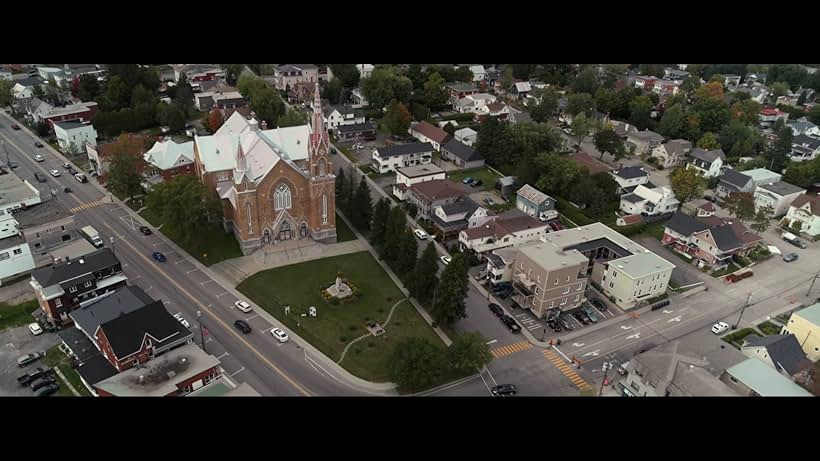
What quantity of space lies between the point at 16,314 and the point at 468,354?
38990 mm

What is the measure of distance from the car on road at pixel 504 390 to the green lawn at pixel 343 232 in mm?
25672

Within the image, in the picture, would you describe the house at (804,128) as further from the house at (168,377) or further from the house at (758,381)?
the house at (168,377)

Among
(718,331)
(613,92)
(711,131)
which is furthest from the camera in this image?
(613,92)

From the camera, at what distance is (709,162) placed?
3164 inches

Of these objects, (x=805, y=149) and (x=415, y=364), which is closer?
(x=415, y=364)

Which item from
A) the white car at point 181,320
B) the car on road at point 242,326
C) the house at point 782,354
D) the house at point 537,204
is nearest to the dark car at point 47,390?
the white car at point 181,320

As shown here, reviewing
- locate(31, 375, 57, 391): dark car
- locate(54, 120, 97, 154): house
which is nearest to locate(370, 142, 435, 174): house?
locate(54, 120, 97, 154): house

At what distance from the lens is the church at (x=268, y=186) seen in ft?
184

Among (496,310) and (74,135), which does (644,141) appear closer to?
(496,310)

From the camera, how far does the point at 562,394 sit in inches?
1677

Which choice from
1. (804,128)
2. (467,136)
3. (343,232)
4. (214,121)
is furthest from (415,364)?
(804,128)

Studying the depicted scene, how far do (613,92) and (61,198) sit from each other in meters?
94.3

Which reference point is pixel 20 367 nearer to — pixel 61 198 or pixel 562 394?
pixel 61 198

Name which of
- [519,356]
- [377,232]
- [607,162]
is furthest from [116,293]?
[607,162]
